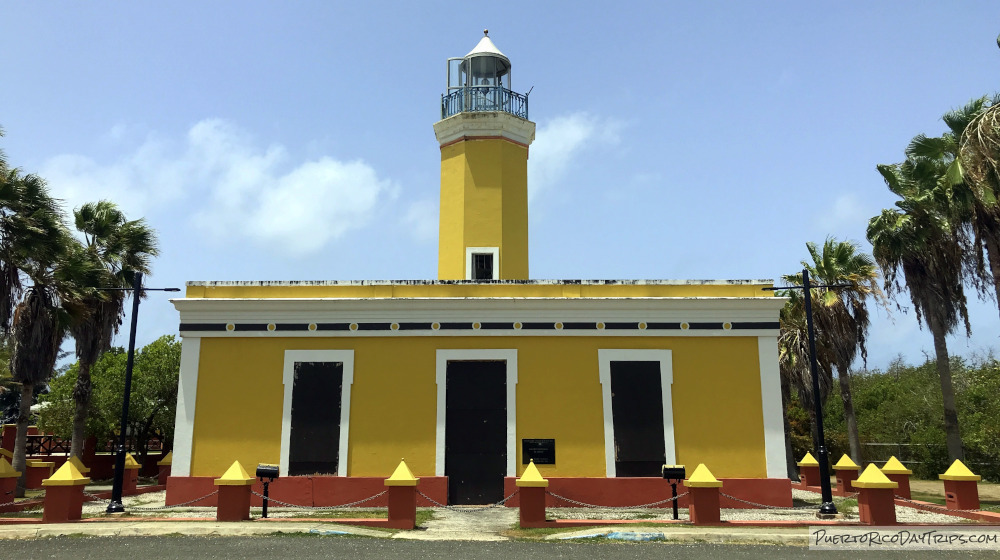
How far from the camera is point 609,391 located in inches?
679

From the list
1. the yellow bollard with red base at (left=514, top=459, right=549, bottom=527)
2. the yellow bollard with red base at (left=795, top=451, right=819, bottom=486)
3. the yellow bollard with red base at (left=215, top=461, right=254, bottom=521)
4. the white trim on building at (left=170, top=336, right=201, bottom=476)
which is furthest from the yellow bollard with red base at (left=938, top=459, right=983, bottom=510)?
the white trim on building at (left=170, top=336, right=201, bottom=476)

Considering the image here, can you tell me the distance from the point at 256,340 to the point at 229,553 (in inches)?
312

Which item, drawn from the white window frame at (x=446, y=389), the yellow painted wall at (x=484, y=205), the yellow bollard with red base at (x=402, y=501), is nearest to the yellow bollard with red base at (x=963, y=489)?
the white window frame at (x=446, y=389)

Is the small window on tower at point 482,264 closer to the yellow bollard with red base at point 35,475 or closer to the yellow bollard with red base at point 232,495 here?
the yellow bollard with red base at point 232,495

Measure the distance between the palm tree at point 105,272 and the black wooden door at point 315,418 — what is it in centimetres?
806

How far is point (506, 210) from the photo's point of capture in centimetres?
2108

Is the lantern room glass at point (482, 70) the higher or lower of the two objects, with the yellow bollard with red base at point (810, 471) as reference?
higher

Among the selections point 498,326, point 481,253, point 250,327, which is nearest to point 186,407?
point 250,327

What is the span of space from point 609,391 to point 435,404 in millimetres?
4299

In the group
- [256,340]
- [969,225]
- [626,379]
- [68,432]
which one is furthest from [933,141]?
[68,432]

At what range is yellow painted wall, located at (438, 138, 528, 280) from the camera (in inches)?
822

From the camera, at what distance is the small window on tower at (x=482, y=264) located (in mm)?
20766

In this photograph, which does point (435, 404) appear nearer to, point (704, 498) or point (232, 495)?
point (232, 495)

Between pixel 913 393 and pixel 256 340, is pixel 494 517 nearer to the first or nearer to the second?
pixel 256 340
